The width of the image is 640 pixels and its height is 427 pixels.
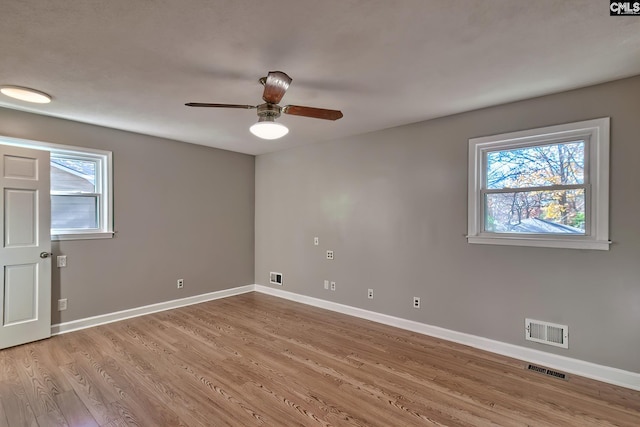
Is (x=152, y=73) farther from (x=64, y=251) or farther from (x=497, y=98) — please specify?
(x=497, y=98)

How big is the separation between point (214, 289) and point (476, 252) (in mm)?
3887

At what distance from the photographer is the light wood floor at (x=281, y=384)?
6.79ft

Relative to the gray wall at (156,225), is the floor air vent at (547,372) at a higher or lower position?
lower

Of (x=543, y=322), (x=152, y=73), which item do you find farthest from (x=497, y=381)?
(x=152, y=73)

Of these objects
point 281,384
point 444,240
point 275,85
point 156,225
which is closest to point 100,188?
point 156,225

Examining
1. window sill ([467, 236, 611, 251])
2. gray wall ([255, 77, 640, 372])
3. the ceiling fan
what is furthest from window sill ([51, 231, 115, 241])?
window sill ([467, 236, 611, 251])

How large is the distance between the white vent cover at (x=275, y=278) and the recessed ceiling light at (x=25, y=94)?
11.9 feet

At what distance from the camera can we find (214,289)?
496 centimetres

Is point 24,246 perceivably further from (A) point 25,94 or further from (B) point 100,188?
(A) point 25,94

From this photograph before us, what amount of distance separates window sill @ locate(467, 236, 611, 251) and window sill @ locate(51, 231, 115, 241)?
4300 mm

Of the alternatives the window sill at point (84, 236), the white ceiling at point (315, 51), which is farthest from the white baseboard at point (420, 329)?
the white ceiling at point (315, 51)

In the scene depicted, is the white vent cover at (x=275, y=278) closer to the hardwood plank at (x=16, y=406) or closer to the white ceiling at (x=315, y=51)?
the white ceiling at (x=315, y=51)

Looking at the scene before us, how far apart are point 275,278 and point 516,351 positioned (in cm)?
352

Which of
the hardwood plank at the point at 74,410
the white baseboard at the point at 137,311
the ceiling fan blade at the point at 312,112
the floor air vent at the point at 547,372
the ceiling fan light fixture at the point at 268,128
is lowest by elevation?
the hardwood plank at the point at 74,410
